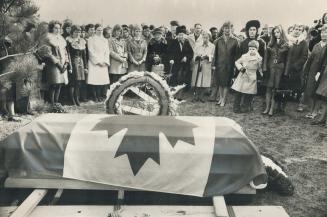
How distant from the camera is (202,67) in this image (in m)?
8.59

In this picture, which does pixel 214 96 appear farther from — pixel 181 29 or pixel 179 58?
pixel 181 29

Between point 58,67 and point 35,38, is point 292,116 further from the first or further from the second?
point 35,38

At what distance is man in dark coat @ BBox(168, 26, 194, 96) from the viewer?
28.9ft

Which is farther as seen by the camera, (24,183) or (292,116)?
(292,116)

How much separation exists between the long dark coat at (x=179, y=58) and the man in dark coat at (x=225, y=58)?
32.9 inches

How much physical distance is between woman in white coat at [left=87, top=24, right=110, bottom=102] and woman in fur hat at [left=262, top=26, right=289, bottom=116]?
10.2 feet

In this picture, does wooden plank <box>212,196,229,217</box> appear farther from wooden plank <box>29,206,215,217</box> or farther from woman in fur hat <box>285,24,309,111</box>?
woman in fur hat <box>285,24,309,111</box>

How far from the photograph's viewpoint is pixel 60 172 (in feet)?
11.4

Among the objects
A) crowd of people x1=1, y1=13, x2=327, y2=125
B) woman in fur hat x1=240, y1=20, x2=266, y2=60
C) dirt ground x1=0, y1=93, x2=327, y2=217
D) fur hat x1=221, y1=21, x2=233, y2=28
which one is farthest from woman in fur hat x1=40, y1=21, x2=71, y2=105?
woman in fur hat x1=240, y1=20, x2=266, y2=60

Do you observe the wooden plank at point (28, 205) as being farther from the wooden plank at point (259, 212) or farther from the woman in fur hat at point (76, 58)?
the woman in fur hat at point (76, 58)

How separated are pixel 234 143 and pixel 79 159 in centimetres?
136

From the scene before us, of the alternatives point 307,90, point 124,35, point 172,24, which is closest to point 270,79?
point 307,90

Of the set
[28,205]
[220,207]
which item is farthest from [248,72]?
[28,205]

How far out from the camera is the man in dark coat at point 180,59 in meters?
8.80
